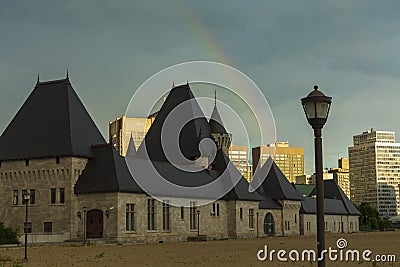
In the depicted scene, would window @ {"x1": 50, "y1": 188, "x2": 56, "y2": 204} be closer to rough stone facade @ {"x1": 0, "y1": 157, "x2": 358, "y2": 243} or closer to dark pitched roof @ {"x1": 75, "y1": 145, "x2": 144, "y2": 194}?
rough stone facade @ {"x1": 0, "y1": 157, "x2": 358, "y2": 243}

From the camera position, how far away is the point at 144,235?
56969mm

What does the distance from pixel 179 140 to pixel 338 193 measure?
4904cm

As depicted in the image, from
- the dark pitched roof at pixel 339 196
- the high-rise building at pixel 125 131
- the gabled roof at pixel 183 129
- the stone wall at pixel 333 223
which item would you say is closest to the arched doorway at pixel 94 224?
the gabled roof at pixel 183 129

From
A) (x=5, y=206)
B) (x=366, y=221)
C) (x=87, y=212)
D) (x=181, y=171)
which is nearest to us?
(x=87, y=212)

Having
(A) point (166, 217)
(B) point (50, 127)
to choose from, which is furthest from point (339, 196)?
(B) point (50, 127)

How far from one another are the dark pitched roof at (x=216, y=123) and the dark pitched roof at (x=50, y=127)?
2264 centimetres

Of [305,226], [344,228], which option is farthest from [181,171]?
[344,228]

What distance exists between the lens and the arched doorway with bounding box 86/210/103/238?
54.8 m

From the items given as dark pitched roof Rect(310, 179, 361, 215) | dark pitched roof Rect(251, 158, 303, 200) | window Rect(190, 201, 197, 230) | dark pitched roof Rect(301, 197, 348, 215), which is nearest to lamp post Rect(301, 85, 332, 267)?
window Rect(190, 201, 197, 230)

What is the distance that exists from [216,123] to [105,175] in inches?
1139

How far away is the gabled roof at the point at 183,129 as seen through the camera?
76.5 metres

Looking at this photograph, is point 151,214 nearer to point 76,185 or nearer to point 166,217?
point 166,217

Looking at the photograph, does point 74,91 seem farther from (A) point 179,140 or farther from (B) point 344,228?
(B) point 344,228

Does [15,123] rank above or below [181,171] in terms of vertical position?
above
